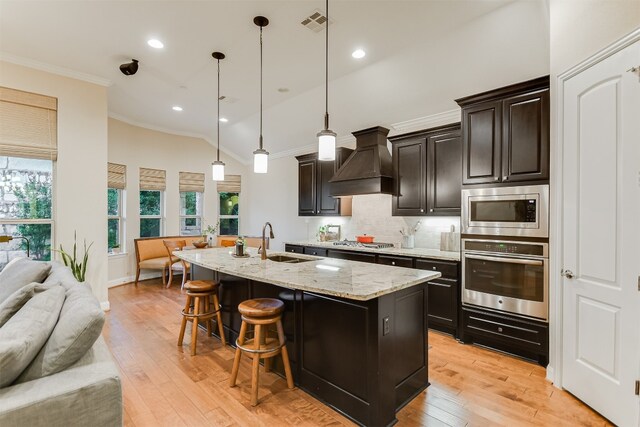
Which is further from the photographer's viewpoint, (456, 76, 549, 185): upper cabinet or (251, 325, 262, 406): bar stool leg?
(456, 76, 549, 185): upper cabinet

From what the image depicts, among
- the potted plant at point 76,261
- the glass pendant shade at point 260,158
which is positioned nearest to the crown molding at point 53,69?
the potted plant at point 76,261

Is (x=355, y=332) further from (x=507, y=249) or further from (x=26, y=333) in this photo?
(x=507, y=249)

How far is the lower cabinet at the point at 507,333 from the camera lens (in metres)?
2.81

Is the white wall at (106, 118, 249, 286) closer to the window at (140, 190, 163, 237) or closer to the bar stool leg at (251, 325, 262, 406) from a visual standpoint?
the window at (140, 190, 163, 237)

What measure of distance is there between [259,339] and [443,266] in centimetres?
225

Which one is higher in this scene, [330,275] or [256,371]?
[330,275]

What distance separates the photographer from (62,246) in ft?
13.2

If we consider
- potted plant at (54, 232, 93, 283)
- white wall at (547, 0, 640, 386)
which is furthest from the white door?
potted plant at (54, 232, 93, 283)

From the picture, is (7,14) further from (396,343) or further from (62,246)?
(396,343)

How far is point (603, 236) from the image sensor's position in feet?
7.06

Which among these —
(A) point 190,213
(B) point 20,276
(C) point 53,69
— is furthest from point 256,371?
(A) point 190,213

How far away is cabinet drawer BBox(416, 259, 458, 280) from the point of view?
341 centimetres

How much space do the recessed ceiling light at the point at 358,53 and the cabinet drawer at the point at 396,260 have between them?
253cm

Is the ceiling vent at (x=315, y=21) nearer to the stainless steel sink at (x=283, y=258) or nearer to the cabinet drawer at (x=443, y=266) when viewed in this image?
the stainless steel sink at (x=283, y=258)
